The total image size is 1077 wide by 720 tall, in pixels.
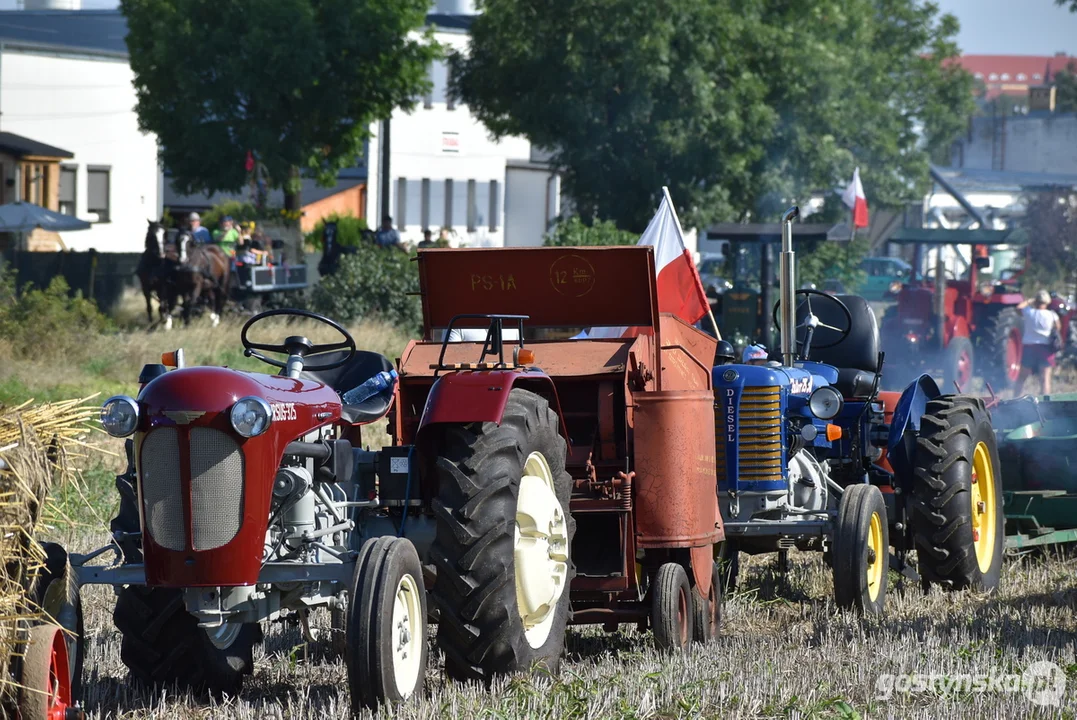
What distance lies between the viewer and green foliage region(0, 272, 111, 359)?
18.8m

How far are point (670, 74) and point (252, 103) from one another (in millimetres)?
7174

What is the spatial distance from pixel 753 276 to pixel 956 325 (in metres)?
2.81

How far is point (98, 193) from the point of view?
4297cm

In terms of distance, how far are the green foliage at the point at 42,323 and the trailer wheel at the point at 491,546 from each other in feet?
44.6

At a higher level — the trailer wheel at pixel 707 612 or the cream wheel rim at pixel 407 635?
the cream wheel rim at pixel 407 635

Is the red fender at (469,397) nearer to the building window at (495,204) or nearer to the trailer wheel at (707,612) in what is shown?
the trailer wheel at (707,612)

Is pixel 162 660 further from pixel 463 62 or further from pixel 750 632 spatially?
pixel 463 62

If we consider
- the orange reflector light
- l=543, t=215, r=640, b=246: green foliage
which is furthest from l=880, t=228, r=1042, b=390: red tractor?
the orange reflector light

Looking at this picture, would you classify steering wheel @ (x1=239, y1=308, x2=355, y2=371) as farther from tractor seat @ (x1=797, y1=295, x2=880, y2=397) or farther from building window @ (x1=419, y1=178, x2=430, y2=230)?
building window @ (x1=419, y1=178, x2=430, y2=230)

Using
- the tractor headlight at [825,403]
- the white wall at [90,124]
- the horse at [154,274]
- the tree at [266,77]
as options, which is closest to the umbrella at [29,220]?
the tree at [266,77]

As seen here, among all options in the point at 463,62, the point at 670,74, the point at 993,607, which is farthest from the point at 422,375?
the point at 463,62

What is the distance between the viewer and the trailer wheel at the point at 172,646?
614cm

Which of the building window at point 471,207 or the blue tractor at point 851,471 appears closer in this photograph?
the blue tractor at point 851,471

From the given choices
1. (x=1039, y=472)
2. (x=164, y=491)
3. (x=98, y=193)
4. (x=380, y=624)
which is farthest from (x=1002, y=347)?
(x=98, y=193)
